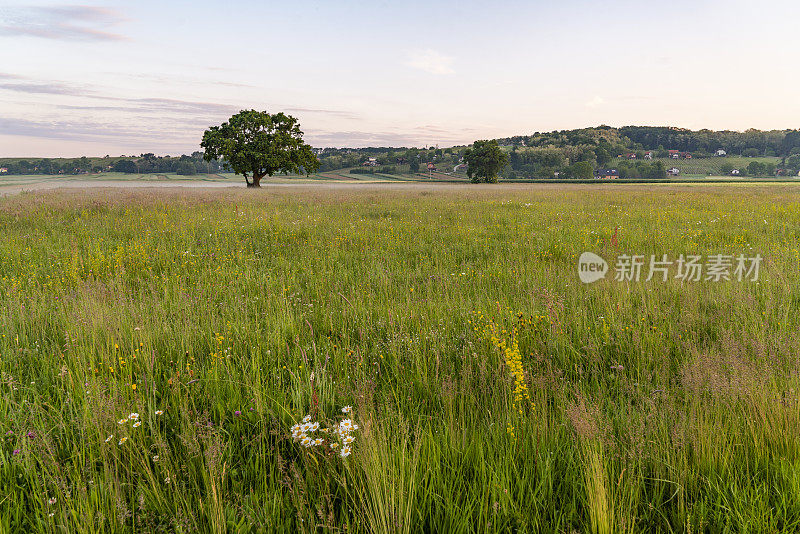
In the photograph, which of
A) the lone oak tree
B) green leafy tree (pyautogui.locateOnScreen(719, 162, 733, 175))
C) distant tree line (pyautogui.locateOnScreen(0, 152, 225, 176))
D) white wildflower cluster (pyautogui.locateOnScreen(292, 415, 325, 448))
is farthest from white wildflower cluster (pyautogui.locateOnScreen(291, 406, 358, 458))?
green leafy tree (pyautogui.locateOnScreen(719, 162, 733, 175))

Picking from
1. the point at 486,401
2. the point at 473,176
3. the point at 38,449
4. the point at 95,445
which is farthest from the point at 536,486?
the point at 473,176

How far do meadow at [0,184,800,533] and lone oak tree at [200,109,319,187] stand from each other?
41.7m

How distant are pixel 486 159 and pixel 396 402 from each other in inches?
3297

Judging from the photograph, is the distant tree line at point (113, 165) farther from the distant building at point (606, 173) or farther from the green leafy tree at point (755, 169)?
the green leafy tree at point (755, 169)

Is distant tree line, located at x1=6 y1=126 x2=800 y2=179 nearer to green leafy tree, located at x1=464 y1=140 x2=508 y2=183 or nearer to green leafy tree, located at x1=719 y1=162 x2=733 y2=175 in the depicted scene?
green leafy tree, located at x1=719 y1=162 x2=733 y2=175

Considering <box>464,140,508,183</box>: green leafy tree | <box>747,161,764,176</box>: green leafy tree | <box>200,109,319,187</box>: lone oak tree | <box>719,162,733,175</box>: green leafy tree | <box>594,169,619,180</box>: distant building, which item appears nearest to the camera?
<box>200,109,319,187</box>: lone oak tree

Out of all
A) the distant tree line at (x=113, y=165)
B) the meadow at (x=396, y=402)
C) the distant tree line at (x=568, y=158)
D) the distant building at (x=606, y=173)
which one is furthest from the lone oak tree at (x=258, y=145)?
the distant building at (x=606, y=173)

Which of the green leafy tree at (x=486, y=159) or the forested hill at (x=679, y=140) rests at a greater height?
the forested hill at (x=679, y=140)

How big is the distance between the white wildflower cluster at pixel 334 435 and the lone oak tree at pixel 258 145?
4645cm

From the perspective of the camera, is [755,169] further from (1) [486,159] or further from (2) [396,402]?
(2) [396,402]

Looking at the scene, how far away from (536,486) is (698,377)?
168 cm

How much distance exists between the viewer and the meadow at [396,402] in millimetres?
1831

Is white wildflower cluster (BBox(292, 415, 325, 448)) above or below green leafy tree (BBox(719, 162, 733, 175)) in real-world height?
below

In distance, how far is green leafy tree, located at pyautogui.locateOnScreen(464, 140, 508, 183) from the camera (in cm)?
8119
